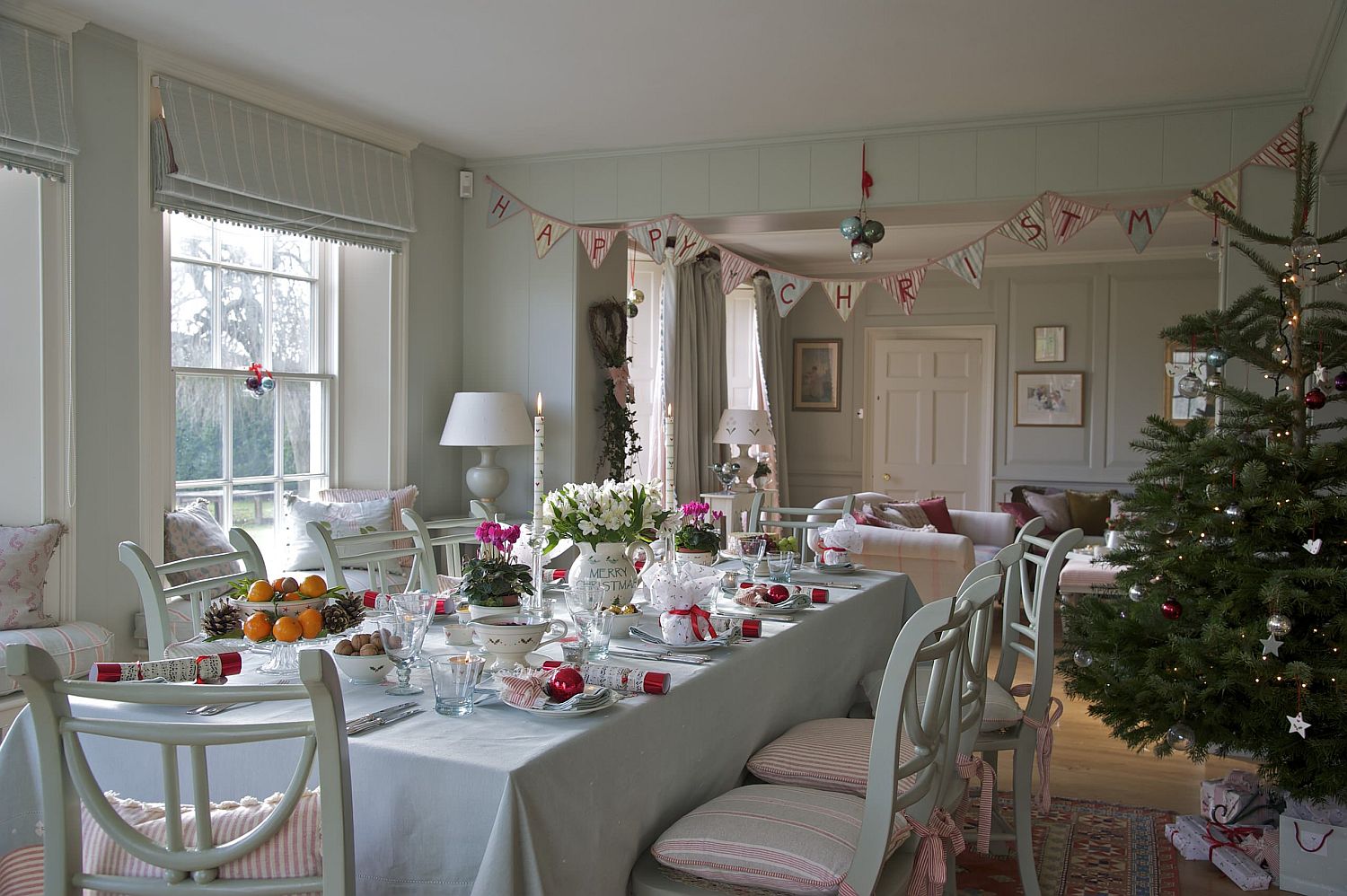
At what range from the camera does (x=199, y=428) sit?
4.39 m

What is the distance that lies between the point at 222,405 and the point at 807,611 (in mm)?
2906

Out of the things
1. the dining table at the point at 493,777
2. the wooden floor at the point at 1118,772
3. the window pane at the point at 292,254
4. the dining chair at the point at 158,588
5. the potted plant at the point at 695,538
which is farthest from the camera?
the window pane at the point at 292,254

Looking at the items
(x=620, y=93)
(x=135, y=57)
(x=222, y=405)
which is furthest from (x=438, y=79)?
(x=222, y=405)

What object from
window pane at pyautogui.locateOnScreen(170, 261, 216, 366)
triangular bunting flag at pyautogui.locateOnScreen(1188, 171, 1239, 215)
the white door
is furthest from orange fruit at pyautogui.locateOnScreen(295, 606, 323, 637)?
the white door

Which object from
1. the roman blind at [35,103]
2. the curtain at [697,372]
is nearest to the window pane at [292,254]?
the roman blind at [35,103]

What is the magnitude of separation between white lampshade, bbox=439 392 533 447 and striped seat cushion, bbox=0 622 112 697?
1873mm

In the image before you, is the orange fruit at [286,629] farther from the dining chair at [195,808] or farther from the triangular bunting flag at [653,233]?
the triangular bunting flag at [653,233]

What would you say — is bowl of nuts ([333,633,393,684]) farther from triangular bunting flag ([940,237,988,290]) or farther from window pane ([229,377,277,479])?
triangular bunting flag ([940,237,988,290])

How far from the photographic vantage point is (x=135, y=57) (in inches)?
150

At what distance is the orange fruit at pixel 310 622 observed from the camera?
201cm

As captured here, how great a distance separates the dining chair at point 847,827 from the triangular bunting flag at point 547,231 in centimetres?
382

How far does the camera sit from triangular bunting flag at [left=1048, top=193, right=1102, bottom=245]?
4520 mm

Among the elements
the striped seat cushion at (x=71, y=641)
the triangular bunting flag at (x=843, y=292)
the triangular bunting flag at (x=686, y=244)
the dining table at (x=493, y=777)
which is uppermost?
the triangular bunting flag at (x=686, y=244)

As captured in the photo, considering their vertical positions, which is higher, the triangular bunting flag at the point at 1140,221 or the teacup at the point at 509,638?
the triangular bunting flag at the point at 1140,221
